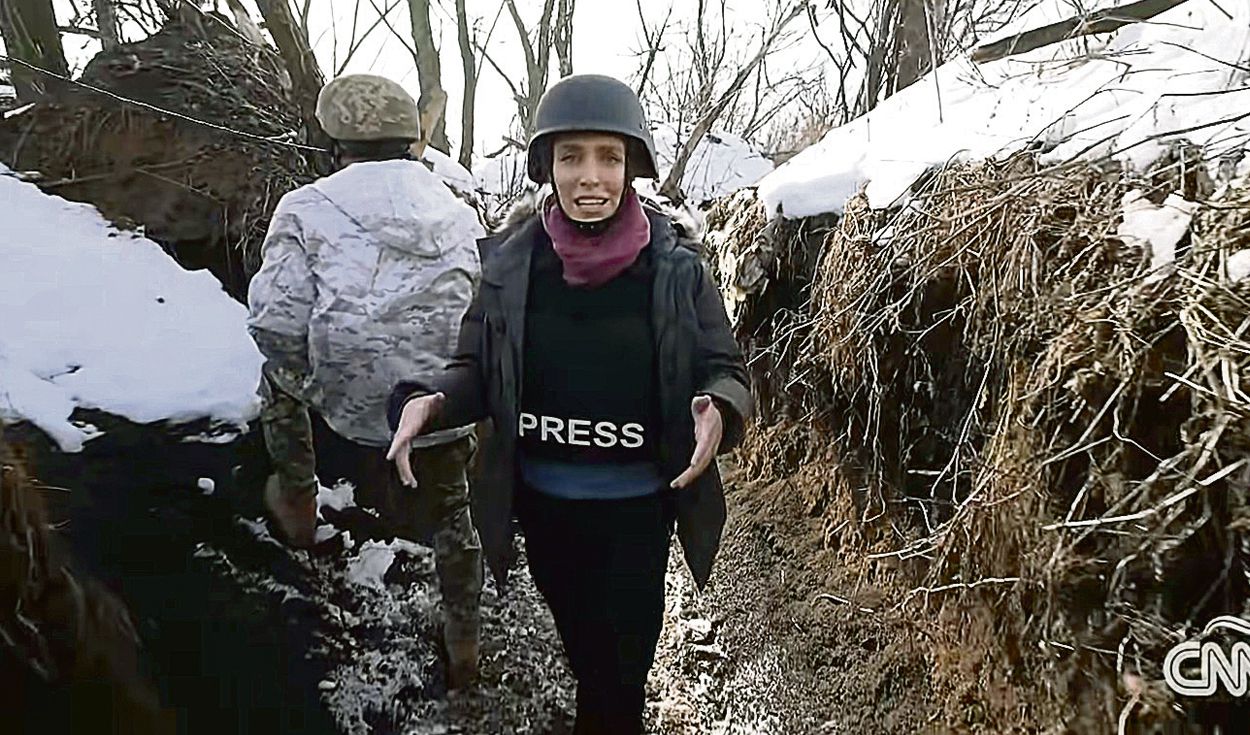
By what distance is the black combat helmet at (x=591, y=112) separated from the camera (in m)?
1.59

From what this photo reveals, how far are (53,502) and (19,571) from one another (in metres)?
0.75

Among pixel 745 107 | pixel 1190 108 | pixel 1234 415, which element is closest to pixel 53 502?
pixel 1234 415

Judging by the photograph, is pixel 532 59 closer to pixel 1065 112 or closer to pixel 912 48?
pixel 912 48

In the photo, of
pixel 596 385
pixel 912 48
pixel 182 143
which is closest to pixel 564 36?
pixel 912 48

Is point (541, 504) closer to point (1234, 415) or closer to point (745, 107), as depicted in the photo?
point (1234, 415)

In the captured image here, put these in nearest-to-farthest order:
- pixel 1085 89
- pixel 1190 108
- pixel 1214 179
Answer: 1. pixel 1214 179
2. pixel 1190 108
3. pixel 1085 89

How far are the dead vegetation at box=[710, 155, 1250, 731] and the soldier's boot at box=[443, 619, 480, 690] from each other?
1374mm

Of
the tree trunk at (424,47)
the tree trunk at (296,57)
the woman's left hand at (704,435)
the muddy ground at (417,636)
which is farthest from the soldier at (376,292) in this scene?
the tree trunk at (424,47)

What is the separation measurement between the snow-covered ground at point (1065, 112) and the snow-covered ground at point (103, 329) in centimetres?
277

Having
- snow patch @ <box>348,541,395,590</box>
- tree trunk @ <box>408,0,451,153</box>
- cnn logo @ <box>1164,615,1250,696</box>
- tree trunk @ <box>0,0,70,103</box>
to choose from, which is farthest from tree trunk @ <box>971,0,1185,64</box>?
tree trunk @ <box>408,0,451,153</box>

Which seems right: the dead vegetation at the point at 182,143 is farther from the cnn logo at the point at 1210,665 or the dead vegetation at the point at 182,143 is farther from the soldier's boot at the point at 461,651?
the cnn logo at the point at 1210,665

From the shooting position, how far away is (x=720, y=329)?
5.51 feet

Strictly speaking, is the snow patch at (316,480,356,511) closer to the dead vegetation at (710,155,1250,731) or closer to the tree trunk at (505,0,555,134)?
the dead vegetation at (710,155,1250,731)

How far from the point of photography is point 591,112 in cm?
160
